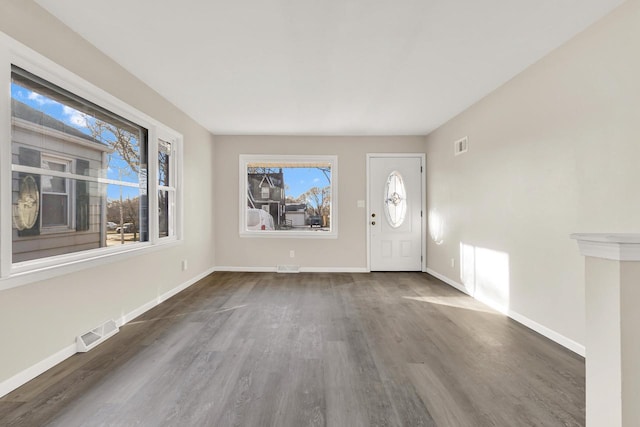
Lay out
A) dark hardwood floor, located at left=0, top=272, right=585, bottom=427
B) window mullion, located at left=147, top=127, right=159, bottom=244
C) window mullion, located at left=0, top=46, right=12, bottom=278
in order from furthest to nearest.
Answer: window mullion, located at left=147, top=127, right=159, bottom=244 < window mullion, located at left=0, top=46, right=12, bottom=278 < dark hardwood floor, located at left=0, top=272, right=585, bottom=427

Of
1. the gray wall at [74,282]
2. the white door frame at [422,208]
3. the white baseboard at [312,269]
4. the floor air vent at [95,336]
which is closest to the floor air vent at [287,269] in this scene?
the white baseboard at [312,269]

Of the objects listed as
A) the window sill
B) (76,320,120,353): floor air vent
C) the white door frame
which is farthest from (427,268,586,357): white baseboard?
the window sill

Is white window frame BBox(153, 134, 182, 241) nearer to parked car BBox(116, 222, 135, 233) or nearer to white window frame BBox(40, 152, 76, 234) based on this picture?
parked car BBox(116, 222, 135, 233)

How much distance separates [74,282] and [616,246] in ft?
10.7

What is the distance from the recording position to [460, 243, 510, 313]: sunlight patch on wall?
136 inches

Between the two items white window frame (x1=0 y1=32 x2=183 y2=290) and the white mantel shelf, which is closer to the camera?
the white mantel shelf

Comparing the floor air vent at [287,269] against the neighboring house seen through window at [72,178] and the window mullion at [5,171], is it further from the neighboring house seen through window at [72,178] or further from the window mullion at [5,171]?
A: the window mullion at [5,171]

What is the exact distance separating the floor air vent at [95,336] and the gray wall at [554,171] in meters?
3.85

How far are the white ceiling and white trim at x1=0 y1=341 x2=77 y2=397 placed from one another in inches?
95.9

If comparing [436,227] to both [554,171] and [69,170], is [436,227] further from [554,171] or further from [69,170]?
[69,170]

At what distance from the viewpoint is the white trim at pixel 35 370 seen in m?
1.93

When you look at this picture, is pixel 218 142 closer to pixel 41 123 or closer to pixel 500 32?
pixel 41 123

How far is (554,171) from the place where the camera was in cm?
273

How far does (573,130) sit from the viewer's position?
2527mm
